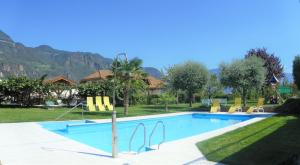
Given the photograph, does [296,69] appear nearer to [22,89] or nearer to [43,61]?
[22,89]

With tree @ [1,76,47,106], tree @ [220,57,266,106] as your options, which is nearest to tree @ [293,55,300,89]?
tree @ [220,57,266,106]

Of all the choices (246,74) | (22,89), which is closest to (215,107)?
(246,74)

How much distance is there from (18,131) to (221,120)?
40.9 ft

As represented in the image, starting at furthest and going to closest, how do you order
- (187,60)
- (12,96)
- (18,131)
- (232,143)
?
(187,60), (12,96), (18,131), (232,143)

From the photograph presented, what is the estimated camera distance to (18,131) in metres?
12.7

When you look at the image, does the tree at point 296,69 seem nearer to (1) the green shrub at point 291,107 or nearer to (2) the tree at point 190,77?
(1) the green shrub at point 291,107

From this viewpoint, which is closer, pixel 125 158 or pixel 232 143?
pixel 125 158

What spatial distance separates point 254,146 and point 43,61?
138 m

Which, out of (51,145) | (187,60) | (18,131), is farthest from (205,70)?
(51,145)

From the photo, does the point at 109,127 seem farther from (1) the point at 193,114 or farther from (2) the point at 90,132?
(1) the point at 193,114

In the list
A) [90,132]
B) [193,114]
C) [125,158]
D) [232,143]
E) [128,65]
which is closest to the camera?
[125,158]

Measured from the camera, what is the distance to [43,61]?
462 feet

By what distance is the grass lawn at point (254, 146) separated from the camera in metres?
7.83

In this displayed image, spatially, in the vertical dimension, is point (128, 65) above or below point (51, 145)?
above
